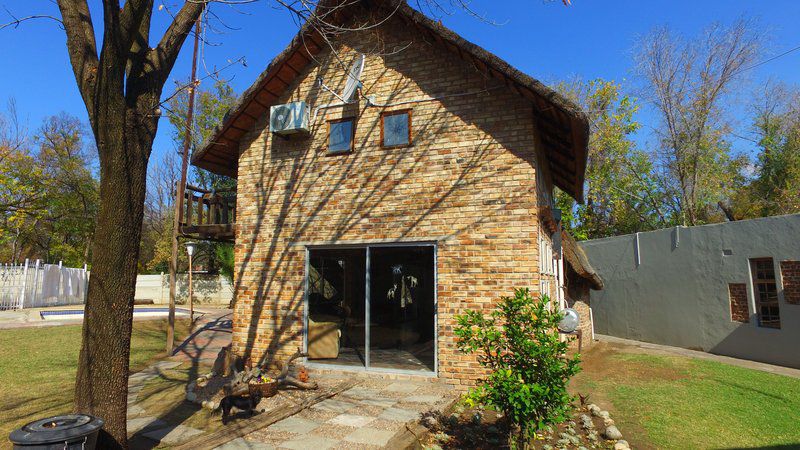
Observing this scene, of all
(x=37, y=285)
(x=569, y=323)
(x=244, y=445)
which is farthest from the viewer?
(x=37, y=285)

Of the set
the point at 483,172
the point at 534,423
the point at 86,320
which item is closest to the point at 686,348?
the point at 483,172

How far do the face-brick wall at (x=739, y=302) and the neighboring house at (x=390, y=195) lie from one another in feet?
26.1

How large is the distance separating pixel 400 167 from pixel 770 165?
27179 millimetres

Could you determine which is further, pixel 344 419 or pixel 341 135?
pixel 341 135

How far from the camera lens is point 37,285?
69.6 ft

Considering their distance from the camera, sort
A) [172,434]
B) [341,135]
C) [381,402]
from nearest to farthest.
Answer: [172,434] < [381,402] < [341,135]

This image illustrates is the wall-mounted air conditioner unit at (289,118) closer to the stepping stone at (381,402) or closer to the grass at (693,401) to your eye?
the stepping stone at (381,402)

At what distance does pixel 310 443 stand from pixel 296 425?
620mm

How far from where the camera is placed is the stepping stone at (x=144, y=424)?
17.4ft

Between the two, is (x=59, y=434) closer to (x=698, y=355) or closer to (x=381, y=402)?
(x=381, y=402)

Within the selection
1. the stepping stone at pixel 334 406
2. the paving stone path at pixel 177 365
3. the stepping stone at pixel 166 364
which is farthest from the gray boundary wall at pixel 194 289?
the stepping stone at pixel 334 406

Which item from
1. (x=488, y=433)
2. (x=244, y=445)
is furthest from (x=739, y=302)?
(x=244, y=445)

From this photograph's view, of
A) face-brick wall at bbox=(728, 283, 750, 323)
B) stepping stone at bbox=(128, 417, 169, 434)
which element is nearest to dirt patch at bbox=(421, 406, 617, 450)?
stepping stone at bbox=(128, 417, 169, 434)

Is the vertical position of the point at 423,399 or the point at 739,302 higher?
the point at 739,302
